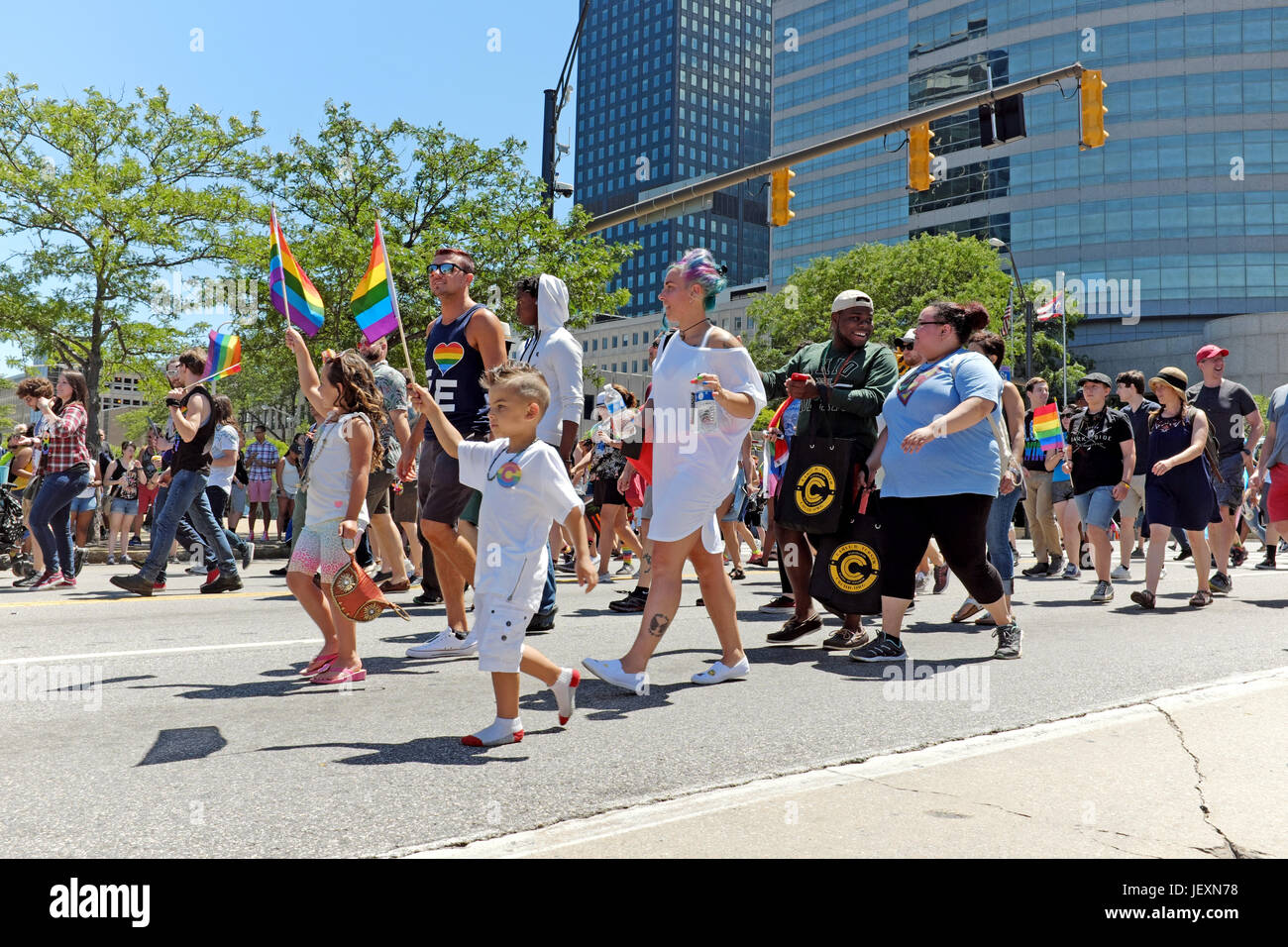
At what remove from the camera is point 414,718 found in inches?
169

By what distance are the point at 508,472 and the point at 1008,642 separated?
344cm

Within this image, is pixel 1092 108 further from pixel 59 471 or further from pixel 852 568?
pixel 59 471

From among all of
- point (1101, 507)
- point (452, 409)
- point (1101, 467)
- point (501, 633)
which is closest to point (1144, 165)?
point (1101, 467)

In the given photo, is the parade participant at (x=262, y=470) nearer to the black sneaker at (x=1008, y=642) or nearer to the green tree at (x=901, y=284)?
the black sneaker at (x=1008, y=642)

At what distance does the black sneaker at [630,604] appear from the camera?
8.12 meters

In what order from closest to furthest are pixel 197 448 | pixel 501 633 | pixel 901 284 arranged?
pixel 501 633 < pixel 197 448 < pixel 901 284

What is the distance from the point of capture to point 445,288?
585 centimetres

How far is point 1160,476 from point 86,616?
27.7 ft

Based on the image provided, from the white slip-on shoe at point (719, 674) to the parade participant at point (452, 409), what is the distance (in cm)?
146

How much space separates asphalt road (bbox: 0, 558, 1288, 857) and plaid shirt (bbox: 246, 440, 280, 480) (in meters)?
12.3
